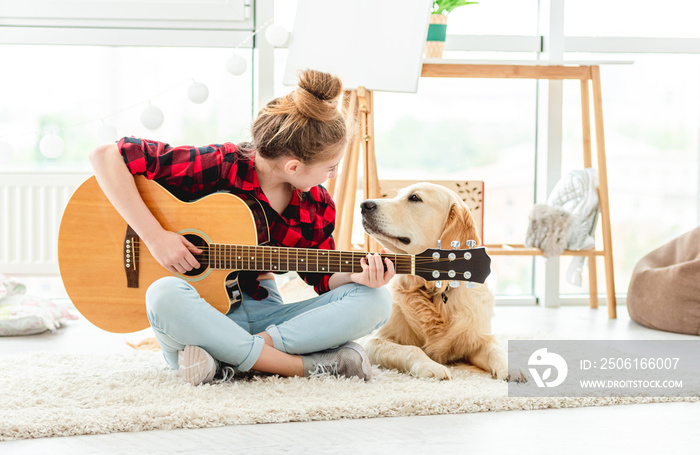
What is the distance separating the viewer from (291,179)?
167cm

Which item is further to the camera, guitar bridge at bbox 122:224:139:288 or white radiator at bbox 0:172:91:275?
white radiator at bbox 0:172:91:275

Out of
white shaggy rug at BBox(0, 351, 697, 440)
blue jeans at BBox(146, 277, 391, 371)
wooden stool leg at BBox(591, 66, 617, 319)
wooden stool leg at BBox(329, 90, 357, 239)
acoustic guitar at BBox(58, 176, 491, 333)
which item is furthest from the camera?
wooden stool leg at BBox(591, 66, 617, 319)

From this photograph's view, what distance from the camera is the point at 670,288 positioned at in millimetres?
2443

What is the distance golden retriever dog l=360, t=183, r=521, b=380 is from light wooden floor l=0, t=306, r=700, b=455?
369mm

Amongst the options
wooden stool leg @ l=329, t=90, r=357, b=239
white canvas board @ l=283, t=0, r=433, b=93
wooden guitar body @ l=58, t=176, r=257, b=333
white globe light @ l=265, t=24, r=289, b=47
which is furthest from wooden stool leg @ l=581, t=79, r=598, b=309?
wooden guitar body @ l=58, t=176, r=257, b=333

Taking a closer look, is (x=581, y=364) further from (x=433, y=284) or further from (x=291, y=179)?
(x=291, y=179)

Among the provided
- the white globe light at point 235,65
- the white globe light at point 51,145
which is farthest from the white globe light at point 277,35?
the white globe light at point 51,145

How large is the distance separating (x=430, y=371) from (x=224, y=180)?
2.28 feet

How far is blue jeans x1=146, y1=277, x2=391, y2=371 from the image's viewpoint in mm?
1496

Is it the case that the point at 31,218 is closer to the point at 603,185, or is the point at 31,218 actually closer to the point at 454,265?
the point at 454,265

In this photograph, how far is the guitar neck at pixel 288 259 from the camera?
159 centimetres

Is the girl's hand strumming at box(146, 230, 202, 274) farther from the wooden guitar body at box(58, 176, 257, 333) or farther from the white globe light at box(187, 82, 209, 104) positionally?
the white globe light at box(187, 82, 209, 104)

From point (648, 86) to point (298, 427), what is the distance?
9.18 feet

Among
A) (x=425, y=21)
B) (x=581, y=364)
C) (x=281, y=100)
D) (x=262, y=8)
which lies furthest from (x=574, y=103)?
(x=281, y=100)
